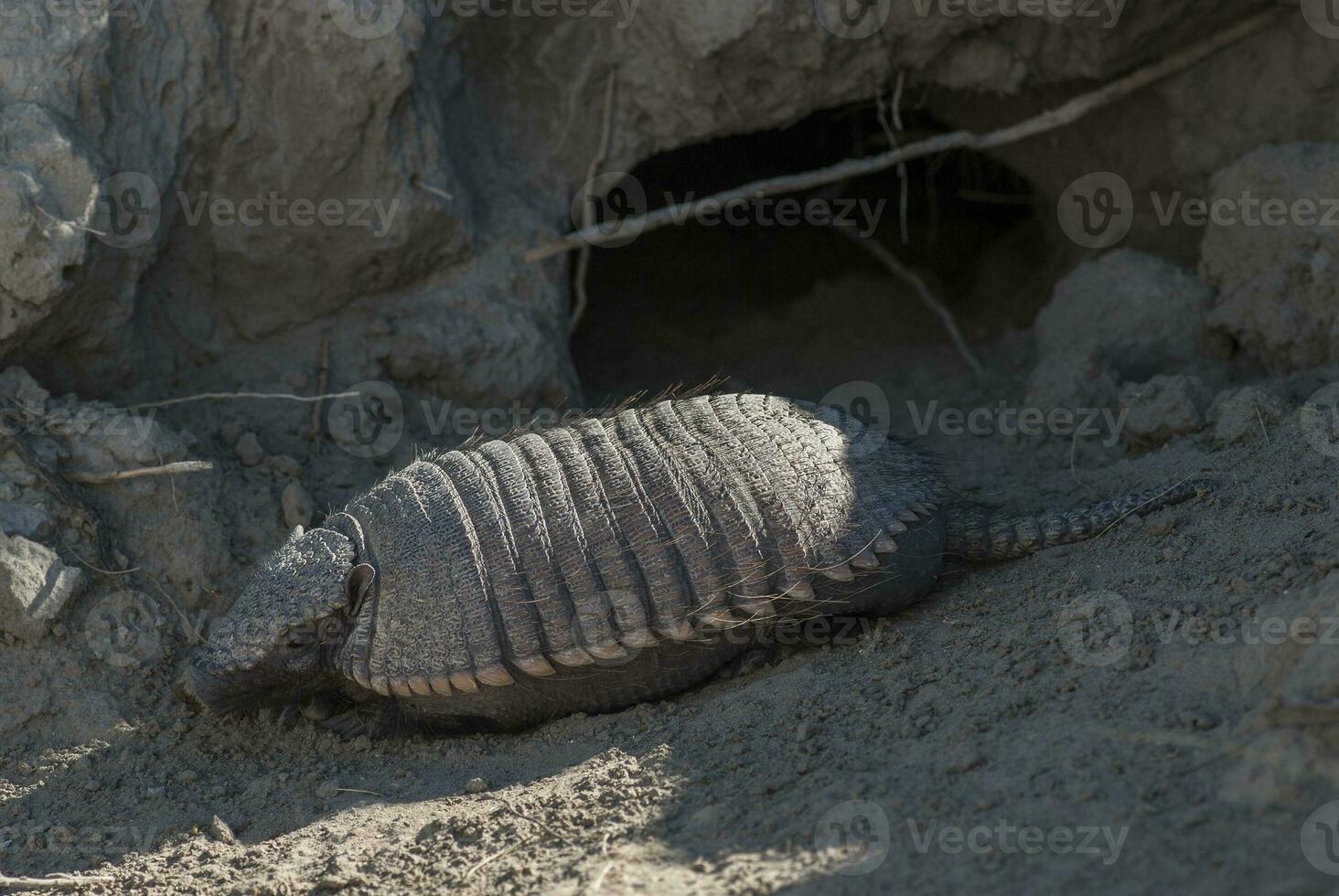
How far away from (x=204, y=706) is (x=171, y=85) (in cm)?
317

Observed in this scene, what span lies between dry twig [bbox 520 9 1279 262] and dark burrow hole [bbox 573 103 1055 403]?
982 millimetres

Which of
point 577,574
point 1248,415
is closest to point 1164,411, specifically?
point 1248,415

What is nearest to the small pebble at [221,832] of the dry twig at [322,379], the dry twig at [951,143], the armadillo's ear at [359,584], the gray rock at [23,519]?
the armadillo's ear at [359,584]

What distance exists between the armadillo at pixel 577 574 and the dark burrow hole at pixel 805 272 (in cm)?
310

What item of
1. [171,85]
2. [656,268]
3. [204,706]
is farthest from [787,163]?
[204,706]

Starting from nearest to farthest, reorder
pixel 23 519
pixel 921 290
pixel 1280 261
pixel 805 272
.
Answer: pixel 23 519 → pixel 1280 261 → pixel 921 290 → pixel 805 272

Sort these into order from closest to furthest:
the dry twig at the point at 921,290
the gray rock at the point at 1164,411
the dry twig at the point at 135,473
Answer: the dry twig at the point at 135,473, the gray rock at the point at 1164,411, the dry twig at the point at 921,290

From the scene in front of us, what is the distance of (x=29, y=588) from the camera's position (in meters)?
5.27

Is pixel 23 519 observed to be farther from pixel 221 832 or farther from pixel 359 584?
pixel 221 832

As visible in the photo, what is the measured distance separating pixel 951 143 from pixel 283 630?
4.97 meters

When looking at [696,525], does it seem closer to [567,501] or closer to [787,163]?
[567,501]

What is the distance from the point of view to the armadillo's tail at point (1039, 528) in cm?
541

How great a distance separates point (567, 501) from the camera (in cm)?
520

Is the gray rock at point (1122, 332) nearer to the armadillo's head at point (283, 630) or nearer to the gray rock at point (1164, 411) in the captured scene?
the gray rock at point (1164, 411)
